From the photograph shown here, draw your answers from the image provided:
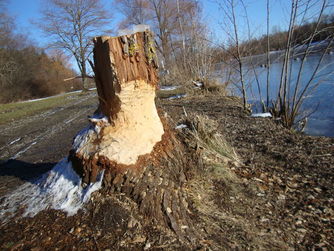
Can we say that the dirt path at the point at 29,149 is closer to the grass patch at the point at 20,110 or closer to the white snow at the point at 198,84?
the grass patch at the point at 20,110

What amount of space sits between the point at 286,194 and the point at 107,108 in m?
1.85

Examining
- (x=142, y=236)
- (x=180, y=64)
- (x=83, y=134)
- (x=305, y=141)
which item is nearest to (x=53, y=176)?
(x=83, y=134)

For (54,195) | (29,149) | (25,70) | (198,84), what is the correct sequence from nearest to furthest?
(54,195) < (29,149) < (198,84) < (25,70)

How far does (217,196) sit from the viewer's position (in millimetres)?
2023

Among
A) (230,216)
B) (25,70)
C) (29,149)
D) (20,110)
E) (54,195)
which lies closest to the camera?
(230,216)

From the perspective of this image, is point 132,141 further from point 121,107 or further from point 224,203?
point 224,203

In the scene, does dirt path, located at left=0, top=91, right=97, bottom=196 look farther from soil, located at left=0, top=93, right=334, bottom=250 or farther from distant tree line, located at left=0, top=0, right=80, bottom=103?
distant tree line, located at left=0, top=0, right=80, bottom=103

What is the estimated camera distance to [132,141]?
194 cm

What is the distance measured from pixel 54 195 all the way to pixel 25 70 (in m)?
28.3

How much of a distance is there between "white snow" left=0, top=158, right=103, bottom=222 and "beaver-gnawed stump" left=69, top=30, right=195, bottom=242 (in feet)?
0.29

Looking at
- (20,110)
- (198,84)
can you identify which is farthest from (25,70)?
(198,84)

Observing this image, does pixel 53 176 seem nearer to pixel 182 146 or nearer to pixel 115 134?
pixel 115 134

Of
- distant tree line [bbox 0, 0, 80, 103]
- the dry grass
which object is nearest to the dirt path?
the dry grass

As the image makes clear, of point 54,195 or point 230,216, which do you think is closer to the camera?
point 230,216
